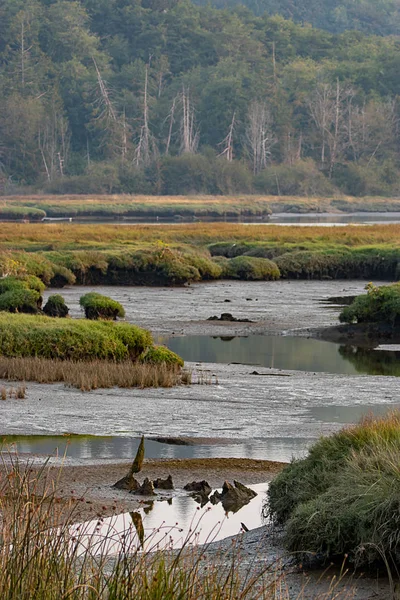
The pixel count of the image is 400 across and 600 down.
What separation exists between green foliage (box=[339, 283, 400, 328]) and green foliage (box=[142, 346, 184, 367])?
9268 mm

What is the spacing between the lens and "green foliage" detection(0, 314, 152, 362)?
21.9 m

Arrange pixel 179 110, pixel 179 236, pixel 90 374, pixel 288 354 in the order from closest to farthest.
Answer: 1. pixel 90 374
2. pixel 288 354
3. pixel 179 236
4. pixel 179 110

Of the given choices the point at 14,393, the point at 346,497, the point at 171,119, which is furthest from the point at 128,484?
the point at 171,119

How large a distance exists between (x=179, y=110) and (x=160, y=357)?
119 metres

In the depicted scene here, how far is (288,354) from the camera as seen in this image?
2588cm

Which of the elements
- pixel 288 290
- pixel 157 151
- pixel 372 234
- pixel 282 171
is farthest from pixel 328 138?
pixel 288 290

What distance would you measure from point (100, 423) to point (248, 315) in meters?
17.2

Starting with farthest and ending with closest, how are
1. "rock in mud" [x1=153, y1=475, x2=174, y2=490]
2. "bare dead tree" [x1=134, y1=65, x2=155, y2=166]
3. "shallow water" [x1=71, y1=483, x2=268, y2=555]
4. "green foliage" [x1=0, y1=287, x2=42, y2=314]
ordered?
"bare dead tree" [x1=134, y1=65, x2=155, y2=166], "green foliage" [x1=0, y1=287, x2=42, y2=314], "rock in mud" [x1=153, y1=475, x2=174, y2=490], "shallow water" [x1=71, y1=483, x2=268, y2=555]

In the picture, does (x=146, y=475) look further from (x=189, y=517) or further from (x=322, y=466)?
(x=322, y=466)

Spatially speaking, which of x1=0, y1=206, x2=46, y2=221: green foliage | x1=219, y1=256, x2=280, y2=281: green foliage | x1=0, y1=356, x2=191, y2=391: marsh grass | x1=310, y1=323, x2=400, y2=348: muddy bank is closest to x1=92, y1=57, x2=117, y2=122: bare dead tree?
x1=0, y1=206, x2=46, y2=221: green foliage

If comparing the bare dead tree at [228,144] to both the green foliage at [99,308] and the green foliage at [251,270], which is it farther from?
the green foliage at [99,308]

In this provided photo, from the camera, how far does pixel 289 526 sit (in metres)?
10.0

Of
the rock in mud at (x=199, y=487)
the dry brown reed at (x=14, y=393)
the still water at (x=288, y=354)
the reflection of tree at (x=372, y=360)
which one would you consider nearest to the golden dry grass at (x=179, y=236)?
the still water at (x=288, y=354)

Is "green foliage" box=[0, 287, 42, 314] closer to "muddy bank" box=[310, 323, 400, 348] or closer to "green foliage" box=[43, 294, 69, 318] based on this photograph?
"green foliage" box=[43, 294, 69, 318]
